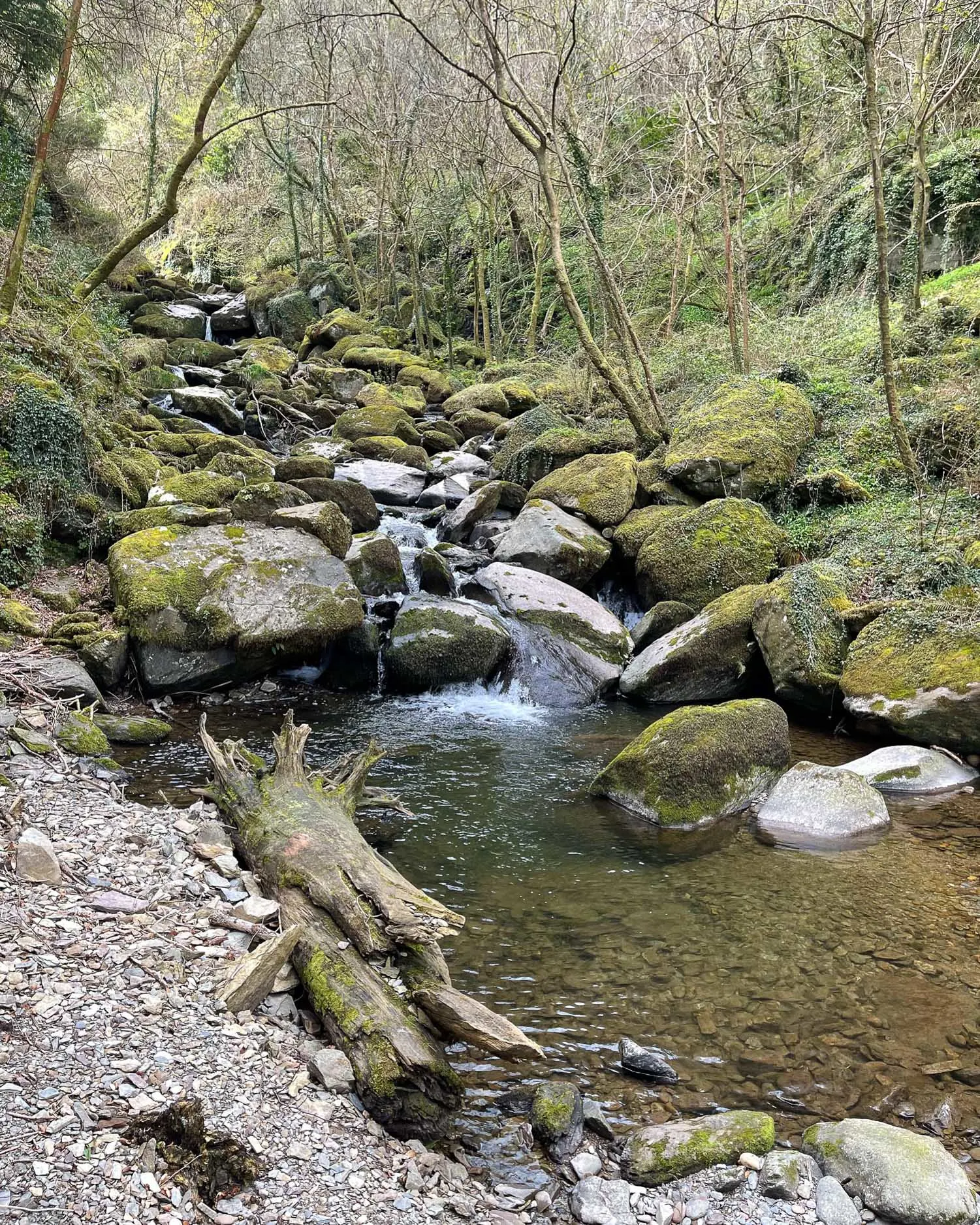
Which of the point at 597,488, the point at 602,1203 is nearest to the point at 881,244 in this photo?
the point at 597,488

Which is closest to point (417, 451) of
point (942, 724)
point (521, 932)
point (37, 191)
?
point (37, 191)

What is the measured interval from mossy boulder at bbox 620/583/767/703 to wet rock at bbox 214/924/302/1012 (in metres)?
6.06

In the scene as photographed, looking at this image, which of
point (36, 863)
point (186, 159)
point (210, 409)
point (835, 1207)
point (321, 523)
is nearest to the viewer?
point (835, 1207)

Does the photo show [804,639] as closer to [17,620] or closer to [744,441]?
[744,441]

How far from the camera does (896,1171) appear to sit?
9.94 feet

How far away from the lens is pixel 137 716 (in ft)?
24.7

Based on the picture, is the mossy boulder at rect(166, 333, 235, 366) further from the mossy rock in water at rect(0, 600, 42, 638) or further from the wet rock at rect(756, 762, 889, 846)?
the wet rock at rect(756, 762, 889, 846)

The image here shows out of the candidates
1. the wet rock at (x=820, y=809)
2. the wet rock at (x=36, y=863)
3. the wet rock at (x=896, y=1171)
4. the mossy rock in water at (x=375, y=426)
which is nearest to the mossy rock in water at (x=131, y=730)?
the wet rock at (x=36, y=863)

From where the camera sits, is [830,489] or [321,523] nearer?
[321,523]

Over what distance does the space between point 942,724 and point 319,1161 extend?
639 centimetres

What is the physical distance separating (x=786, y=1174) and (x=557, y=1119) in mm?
878

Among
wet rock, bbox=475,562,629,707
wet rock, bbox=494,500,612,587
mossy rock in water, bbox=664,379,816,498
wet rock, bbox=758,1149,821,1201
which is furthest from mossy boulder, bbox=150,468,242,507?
wet rock, bbox=758,1149,821,1201

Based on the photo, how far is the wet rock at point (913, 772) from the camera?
6.78 meters

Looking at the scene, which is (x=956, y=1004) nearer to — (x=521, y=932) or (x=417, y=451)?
(x=521, y=932)
